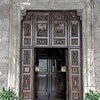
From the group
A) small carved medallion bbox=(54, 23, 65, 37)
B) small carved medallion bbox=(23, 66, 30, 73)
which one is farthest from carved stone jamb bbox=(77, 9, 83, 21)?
small carved medallion bbox=(23, 66, 30, 73)

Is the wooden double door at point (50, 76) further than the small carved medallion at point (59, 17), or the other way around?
the wooden double door at point (50, 76)

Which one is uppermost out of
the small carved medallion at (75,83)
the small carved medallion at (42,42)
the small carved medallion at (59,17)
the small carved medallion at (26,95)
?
the small carved medallion at (59,17)

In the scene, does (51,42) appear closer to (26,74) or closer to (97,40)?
(26,74)

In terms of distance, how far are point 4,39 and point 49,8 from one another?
1673mm

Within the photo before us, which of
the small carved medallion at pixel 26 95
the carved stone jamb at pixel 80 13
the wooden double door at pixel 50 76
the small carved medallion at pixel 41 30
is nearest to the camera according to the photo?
the small carved medallion at pixel 26 95

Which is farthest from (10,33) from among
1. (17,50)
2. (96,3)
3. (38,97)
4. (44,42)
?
(38,97)

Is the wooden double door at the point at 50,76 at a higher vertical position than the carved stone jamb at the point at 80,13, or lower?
lower

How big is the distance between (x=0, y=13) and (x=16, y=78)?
203cm

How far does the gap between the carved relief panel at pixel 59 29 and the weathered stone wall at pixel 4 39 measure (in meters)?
1.46

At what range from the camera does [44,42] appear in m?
7.87

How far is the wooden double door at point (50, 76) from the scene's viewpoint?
39.6 feet

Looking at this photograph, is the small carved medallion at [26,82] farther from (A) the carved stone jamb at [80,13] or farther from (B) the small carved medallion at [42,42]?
(A) the carved stone jamb at [80,13]

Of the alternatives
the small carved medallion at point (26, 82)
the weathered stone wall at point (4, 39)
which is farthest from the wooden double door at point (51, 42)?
the weathered stone wall at point (4, 39)

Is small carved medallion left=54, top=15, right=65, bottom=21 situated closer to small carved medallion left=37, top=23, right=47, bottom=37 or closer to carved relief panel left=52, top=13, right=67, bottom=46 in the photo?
carved relief panel left=52, top=13, right=67, bottom=46
